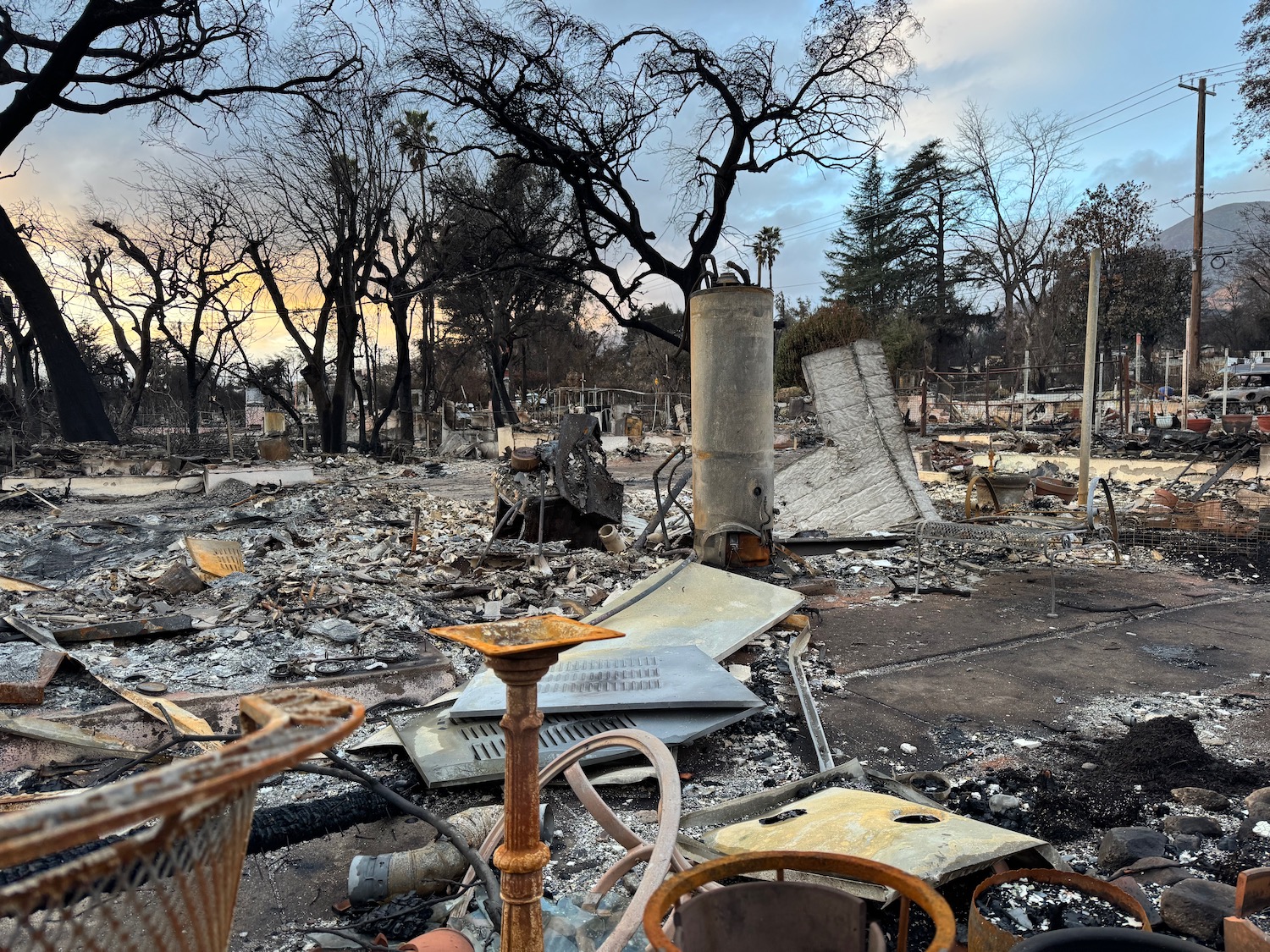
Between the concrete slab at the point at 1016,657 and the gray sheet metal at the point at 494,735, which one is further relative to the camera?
the concrete slab at the point at 1016,657

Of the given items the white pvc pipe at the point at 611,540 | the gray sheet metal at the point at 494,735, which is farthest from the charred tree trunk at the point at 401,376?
the gray sheet metal at the point at 494,735

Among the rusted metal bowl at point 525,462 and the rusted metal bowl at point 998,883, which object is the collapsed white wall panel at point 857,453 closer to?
the rusted metal bowl at point 525,462

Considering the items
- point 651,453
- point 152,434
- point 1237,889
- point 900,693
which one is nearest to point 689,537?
point 900,693

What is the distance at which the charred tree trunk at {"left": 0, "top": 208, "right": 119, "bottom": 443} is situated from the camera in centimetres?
1567

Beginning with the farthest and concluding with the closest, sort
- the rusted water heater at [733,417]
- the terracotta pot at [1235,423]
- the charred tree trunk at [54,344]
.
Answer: the terracotta pot at [1235,423], the charred tree trunk at [54,344], the rusted water heater at [733,417]

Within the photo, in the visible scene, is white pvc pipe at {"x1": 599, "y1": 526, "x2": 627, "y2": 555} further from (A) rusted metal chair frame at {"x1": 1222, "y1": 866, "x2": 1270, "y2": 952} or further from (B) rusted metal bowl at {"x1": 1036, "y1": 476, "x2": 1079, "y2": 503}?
(A) rusted metal chair frame at {"x1": 1222, "y1": 866, "x2": 1270, "y2": 952}

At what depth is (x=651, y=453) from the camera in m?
22.1

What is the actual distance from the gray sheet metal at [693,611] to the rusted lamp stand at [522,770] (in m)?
2.46

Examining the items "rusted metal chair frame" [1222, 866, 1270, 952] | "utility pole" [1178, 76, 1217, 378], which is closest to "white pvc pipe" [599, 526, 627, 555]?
"rusted metal chair frame" [1222, 866, 1270, 952]

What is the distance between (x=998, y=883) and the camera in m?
1.87

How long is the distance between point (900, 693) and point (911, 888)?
9.33 feet

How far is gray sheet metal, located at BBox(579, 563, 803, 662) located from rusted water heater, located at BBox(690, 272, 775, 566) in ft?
4.44

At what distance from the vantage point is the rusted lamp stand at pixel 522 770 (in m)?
1.54

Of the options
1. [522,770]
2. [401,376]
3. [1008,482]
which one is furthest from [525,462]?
[401,376]
